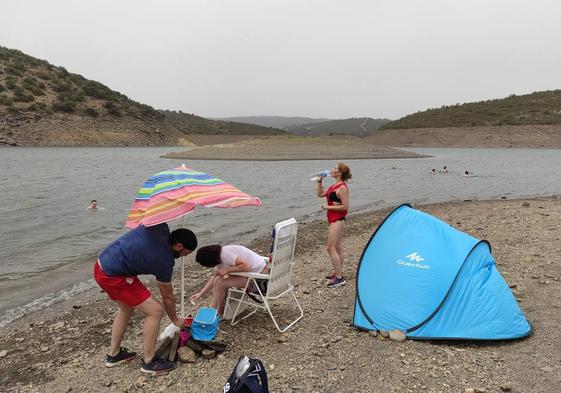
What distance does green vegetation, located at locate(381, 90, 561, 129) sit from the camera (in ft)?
312

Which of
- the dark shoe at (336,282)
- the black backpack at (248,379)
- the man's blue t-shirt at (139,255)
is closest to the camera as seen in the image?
the black backpack at (248,379)

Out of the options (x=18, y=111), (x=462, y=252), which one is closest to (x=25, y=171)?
(x=462, y=252)

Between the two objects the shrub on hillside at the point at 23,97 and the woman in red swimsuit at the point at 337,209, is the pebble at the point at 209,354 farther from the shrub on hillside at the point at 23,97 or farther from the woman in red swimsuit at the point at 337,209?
the shrub on hillside at the point at 23,97

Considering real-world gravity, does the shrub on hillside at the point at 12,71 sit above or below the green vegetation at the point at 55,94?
above

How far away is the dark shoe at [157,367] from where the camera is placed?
15.9 ft

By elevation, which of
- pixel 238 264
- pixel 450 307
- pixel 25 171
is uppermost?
pixel 238 264

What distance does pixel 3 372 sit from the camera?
5.44 metres

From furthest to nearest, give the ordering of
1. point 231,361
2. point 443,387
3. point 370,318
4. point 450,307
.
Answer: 1. point 370,318
2. point 450,307
3. point 231,361
4. point 443,387

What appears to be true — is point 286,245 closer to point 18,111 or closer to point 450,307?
point 450,307

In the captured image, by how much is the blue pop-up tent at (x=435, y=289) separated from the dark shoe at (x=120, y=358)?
2.70 metres

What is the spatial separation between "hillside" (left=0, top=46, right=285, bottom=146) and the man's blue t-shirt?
232 feet

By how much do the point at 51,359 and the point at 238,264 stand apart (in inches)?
101

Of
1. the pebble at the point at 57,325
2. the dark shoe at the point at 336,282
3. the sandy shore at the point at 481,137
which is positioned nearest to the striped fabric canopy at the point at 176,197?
the dark shoe at the point at 336,282

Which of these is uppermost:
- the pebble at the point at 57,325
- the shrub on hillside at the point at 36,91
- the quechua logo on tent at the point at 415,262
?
the shrub on hillside at the point at 36,91
